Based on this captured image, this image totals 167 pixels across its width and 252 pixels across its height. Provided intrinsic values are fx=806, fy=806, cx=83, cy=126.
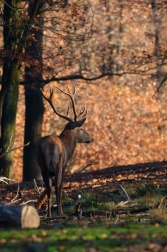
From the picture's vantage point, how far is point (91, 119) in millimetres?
30312

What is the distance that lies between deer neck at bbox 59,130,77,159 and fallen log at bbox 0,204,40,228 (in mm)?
5237

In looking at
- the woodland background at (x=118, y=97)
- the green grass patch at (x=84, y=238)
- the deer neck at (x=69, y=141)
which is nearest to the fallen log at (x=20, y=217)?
the green grass patch at (x=84, y=238)

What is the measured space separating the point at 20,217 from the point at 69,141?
5776 millimetres

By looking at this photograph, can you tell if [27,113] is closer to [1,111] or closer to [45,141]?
[1,111]

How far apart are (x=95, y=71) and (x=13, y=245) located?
21.9m

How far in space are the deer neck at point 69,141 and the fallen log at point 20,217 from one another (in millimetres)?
5237

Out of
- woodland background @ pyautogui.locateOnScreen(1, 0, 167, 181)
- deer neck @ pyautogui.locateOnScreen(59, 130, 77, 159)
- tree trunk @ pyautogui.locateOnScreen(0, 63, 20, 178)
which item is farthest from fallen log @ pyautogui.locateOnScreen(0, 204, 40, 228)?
woodland background @ pyautogui.locateOnScreen(1, 0, 167, 181)

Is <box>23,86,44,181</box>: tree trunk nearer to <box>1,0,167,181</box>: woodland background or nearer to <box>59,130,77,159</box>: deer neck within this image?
<box>1,0,167,181</box>: woodland background

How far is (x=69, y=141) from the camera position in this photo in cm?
1594

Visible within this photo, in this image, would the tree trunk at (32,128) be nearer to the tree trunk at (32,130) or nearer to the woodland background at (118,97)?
the tree trunk at (32,130)

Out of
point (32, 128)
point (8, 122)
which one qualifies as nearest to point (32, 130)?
point (32, 128)

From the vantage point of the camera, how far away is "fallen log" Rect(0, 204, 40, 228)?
1025 cm

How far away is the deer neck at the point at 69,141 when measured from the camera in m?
15.8

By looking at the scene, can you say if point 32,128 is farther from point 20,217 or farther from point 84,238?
point 84,238
